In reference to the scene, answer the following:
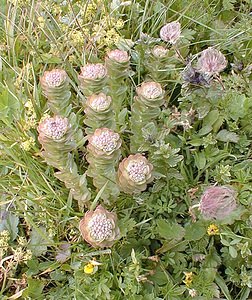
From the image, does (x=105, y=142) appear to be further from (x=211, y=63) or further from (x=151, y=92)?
(x=211, y=63)

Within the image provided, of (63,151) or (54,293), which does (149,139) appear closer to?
(63,151)

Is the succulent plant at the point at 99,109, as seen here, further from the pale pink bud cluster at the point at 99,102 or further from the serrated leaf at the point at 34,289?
the serrated leaf at the point at 34,289

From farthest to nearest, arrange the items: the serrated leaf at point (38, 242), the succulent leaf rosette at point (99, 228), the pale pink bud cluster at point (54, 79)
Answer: the serrated leaf at point (38, 242) < the pale pink bud cluster at point (54, 79) < the succulent leaf rosette at point (99, 228)

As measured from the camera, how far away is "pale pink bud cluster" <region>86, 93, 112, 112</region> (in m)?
1.48

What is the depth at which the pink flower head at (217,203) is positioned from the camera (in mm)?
1532

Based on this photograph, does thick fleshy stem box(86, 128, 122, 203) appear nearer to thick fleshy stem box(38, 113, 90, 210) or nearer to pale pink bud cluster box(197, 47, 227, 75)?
thick fleshy stem box(38, 113, 90, 210)

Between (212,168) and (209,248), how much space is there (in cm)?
26

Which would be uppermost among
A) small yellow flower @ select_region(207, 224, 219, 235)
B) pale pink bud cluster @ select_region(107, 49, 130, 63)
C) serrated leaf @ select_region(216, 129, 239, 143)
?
pale pink bud cluster @ select_region(107, 49, 130, 63)

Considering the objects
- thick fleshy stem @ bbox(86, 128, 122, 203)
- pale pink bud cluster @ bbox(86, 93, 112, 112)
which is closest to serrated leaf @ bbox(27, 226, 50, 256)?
thick fleshy stem @ bbox(86, 128, 122, 203)

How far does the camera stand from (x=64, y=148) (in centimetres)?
150

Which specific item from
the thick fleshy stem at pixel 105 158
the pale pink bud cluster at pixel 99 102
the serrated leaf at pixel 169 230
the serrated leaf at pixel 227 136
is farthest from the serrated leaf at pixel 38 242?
the serrated leaf at pixel 227 136

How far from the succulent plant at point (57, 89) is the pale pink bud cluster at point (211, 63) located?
16.7 inches

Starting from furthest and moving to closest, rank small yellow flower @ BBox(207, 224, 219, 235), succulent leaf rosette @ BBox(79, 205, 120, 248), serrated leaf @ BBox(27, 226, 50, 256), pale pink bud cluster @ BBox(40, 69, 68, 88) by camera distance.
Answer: serrated leaf @ BBox(27, 226, 50, 256)
small yellow flower @ BBox(207, 224, 219, 235)
pale pink bud cluster @ BBox(40, 69, 68, 88)
succulent leaf rosette @ BBox(79, 205, 120, 248)

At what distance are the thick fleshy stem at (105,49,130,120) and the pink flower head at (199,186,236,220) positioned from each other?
0.40m
